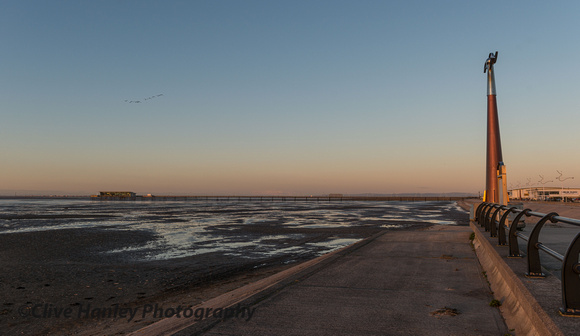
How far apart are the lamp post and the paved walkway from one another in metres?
10.7

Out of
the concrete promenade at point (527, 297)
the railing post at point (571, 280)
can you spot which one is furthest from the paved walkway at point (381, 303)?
the railing post at point (571, 280)

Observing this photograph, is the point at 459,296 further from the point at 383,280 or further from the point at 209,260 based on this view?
the point at 209,260

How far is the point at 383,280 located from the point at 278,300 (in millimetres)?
2573

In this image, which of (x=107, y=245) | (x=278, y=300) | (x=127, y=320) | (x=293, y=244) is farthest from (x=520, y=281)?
(x=107, y=245)

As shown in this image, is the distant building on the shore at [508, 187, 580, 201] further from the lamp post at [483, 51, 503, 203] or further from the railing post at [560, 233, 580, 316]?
the railing post at [560, 233, 580, 316]

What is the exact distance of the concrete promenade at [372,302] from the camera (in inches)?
195

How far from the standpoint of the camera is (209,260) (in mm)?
14117

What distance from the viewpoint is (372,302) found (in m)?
6.17

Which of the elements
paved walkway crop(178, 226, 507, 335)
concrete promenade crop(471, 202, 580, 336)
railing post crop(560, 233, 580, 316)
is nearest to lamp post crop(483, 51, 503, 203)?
paved walkway crop(178, 226, 507, 335)

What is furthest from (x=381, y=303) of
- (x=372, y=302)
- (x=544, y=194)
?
(x=544, y=194)

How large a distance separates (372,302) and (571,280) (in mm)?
2751

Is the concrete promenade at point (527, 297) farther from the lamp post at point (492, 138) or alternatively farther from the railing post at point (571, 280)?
the lamp post at point (492, 138)

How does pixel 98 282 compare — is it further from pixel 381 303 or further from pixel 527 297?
pixel 527 297

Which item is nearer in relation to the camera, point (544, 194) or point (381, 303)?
point (381, 303)
